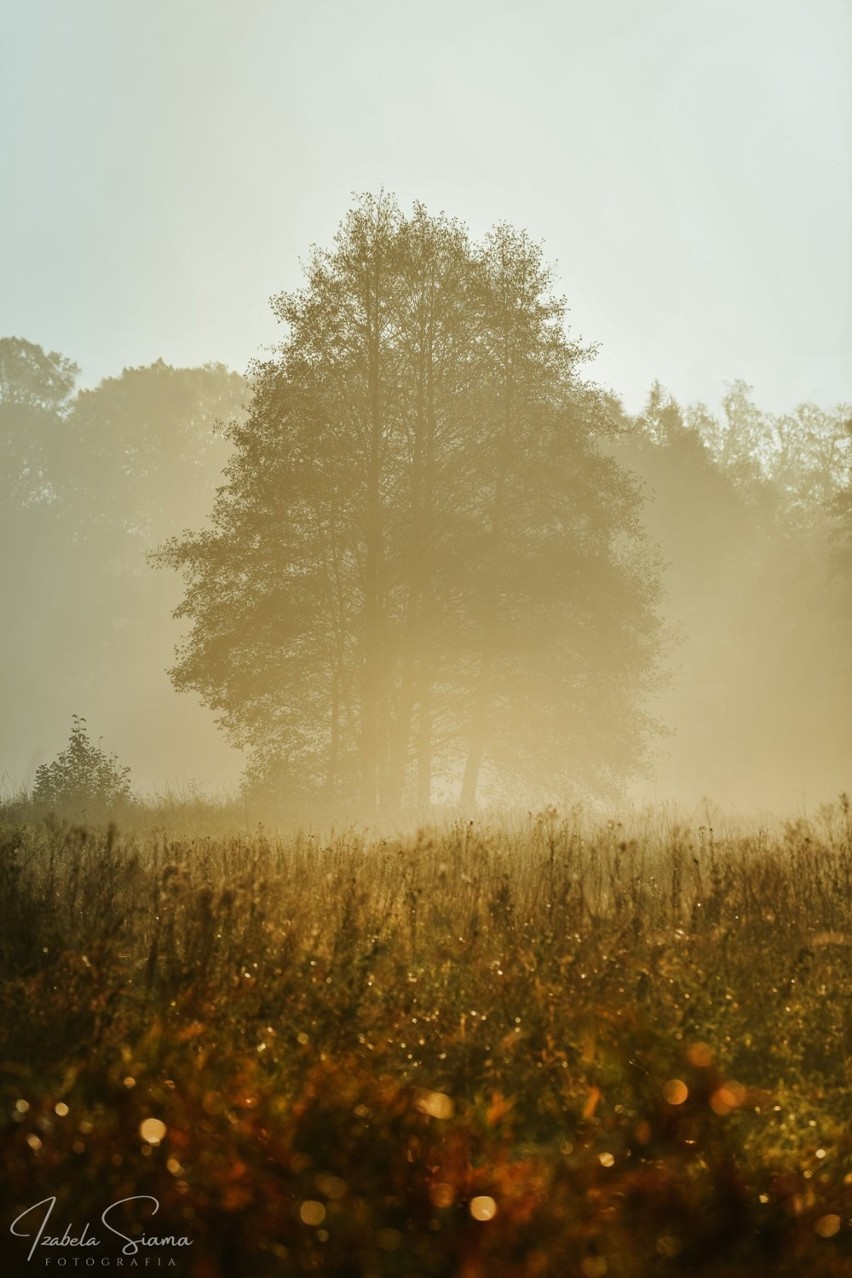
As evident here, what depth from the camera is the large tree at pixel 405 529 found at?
17.9m

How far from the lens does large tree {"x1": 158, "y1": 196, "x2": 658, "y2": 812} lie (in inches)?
706

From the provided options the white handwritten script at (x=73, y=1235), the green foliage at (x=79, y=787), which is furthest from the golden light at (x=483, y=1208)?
the green foliage at (x=79, y=787)

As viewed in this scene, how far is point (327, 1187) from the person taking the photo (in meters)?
3.98

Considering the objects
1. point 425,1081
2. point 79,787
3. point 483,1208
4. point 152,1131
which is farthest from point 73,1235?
point 79,787

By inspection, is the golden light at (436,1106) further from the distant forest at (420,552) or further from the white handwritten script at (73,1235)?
the distant forest at (420,552)

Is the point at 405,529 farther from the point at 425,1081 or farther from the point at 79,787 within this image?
the point at 425,1081

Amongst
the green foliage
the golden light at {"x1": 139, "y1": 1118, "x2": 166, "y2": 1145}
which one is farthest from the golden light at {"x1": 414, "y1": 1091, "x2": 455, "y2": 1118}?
the green foliage

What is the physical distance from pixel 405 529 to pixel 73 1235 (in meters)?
15.1

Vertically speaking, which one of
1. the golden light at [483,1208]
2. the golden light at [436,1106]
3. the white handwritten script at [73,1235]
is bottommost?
the white handwritten script at [73,1235]

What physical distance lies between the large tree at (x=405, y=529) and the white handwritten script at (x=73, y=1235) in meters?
14.1

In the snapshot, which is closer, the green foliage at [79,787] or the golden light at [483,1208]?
the golden light at [483,1208]

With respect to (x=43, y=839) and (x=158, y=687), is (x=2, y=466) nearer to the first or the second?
(x=158, y=687)

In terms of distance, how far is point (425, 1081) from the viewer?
197 inches

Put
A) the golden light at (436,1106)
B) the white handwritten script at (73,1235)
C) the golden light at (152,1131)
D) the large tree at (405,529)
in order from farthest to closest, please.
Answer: the large tree at (405,529) → the golden light at (436,1106) → the golden light at (152,1131) → the white handwritten script at (73,1235)
